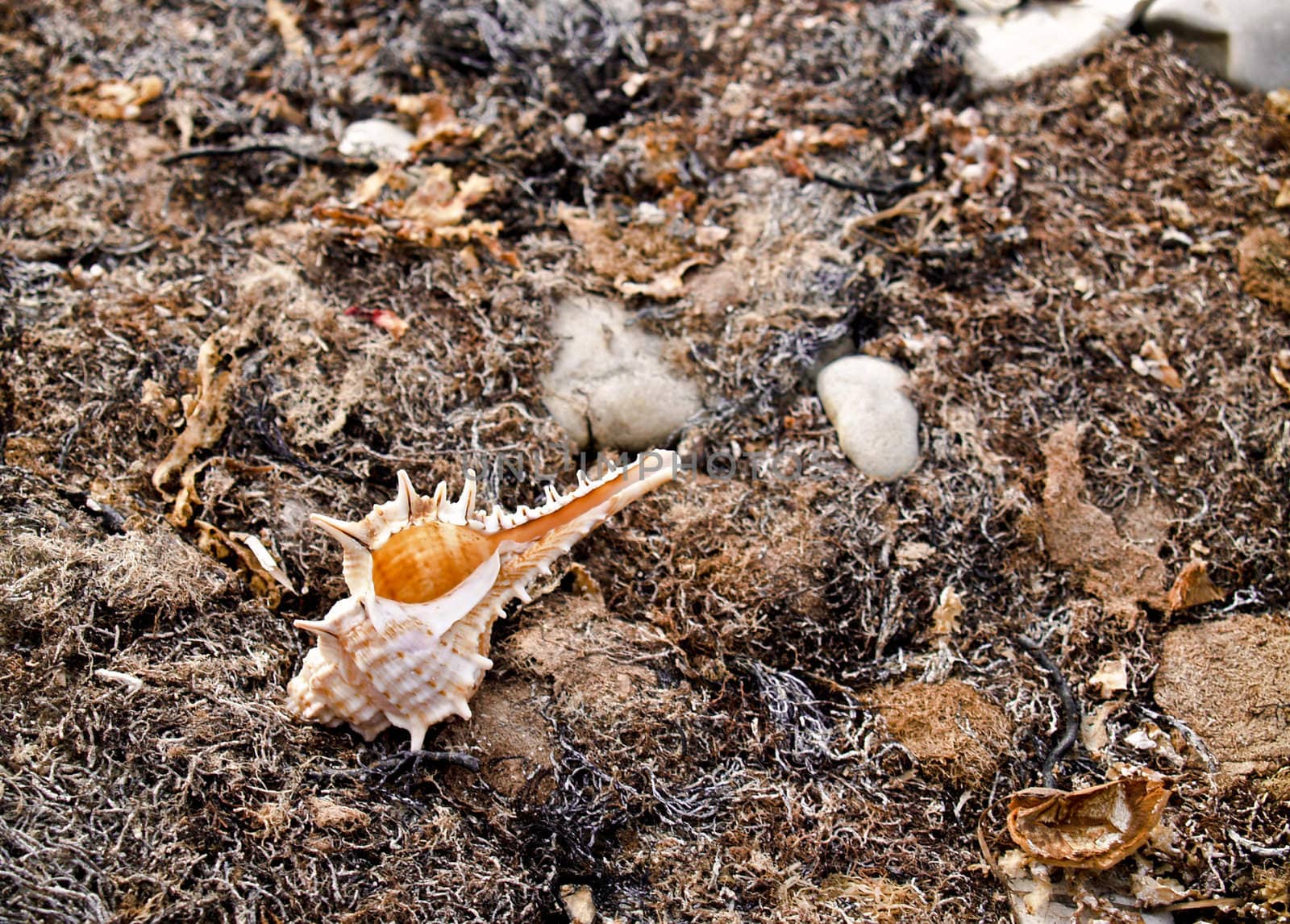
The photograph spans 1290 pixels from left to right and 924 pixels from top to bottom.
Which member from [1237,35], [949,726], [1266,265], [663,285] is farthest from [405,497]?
[1237,35]

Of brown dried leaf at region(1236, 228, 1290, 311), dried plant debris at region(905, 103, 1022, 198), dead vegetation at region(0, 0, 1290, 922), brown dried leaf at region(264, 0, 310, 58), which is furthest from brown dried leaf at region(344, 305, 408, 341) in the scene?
brown dried leaf at region(1236, 228, 1290, 311)

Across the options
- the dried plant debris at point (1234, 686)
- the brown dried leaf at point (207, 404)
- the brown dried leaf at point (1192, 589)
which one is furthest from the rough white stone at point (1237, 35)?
the brown dried leaf at point (207, 404)

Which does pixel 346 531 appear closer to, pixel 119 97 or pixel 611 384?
pixel 611 384

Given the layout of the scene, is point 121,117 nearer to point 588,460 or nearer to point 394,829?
point 588,460

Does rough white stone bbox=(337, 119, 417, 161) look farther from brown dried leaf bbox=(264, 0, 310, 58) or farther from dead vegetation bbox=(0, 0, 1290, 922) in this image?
brown dried leaf bbox=(264, 0, 310, 58)

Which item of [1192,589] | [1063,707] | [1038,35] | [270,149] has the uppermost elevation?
[1038,35]
